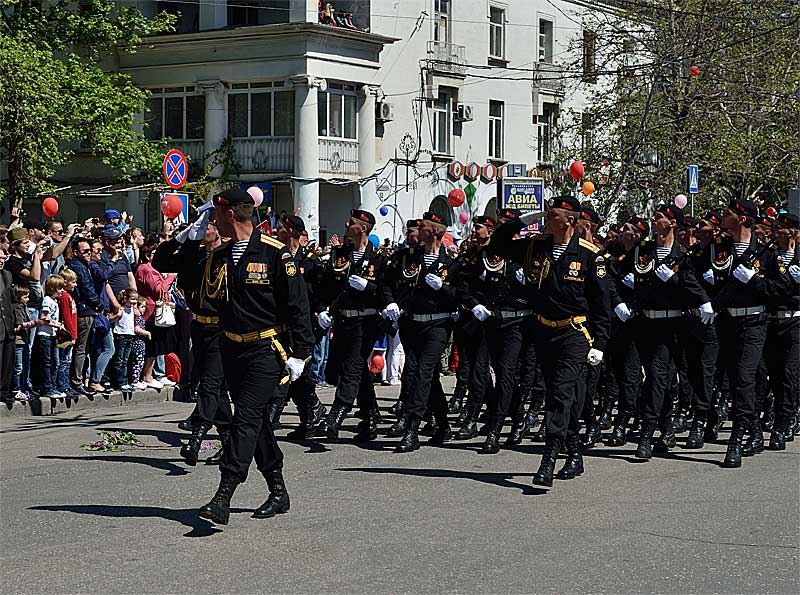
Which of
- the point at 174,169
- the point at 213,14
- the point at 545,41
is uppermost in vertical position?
the point at 545,41

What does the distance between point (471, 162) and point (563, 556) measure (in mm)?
35510

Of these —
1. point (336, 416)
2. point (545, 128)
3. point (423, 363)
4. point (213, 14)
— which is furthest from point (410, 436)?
point (545, 128)

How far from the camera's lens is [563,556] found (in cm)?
764

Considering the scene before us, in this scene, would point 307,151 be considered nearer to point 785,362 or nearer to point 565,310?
point 785,362

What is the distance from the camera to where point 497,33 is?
4359 centimetres

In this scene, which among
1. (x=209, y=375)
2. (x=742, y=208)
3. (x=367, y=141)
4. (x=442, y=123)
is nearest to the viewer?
(x=209, y=375)

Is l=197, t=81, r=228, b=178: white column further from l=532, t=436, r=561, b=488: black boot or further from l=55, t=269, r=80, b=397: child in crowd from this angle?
l=532, t=436, r=561, b=488: black boot

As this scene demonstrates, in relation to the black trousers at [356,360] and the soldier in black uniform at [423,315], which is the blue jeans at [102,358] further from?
the soldier in black uniform at [423,315]

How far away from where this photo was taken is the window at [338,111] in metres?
37.1

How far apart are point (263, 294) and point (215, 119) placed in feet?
99.0

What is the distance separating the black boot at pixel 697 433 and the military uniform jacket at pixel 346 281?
3.12m

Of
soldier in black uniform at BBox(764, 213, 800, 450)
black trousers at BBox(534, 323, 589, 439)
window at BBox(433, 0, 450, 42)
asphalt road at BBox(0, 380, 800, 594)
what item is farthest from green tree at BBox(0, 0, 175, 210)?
black trousers at BBox(534, 323, 589, 439)

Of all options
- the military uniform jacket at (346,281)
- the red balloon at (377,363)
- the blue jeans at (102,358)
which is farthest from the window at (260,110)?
the military uniform jacket at (346,281)

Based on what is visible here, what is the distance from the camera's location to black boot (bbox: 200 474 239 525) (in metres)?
8.24
